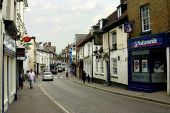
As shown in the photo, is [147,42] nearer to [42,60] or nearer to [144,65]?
[144,65]

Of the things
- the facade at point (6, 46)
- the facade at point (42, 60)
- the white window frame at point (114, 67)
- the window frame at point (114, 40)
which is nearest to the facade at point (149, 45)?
the white window frame at point (114, 67)

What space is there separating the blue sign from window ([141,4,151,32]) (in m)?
0.86

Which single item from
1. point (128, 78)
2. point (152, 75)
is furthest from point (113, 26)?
point (152, 75)

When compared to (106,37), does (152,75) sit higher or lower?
lower

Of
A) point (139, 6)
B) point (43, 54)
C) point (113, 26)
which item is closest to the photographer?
point (139, 6)

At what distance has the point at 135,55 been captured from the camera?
2688cm

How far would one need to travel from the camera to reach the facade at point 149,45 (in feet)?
75.4

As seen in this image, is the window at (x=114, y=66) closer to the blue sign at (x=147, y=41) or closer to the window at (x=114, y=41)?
the window at (x=114, y=41)

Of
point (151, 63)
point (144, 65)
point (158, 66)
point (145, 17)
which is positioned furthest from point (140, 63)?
Answer: point (145, 17)

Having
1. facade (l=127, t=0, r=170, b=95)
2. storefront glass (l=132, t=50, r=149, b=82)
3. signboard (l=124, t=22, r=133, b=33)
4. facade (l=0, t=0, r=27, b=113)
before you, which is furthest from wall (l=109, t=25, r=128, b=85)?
facade (l=0, t=0, r=27, b=113)

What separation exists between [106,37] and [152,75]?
1316 cm

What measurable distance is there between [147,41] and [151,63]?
1562 mm

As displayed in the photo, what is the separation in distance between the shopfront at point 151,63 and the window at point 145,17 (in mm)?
848

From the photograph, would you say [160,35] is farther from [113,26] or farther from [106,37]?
[106,37]
